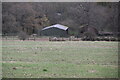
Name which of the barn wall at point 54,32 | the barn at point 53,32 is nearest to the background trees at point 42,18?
the barn at point 53,32

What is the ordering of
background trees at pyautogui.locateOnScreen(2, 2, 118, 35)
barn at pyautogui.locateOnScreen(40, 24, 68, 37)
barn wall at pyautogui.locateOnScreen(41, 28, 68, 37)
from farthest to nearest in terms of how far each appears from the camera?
barn wall at pyautogui.locateOnScreen(41, 28, 68, 37) → barn at pyautogui.locateOnScreen(40, 24, 68, 37) → background trees at pyautogui.locateOnScreen(2, 2, 118, 35)

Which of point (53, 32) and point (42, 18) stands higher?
point (42, 18)

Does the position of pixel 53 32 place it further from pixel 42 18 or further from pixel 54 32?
pixel 42 18

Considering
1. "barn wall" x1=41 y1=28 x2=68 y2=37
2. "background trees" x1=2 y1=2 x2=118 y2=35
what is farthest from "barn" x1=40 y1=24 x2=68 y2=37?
"background trees" x1=2 y1=2 x2=118 y2=35

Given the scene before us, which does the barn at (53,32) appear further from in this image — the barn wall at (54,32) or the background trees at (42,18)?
the background trees at (42,18)

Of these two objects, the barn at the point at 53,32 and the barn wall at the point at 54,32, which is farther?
the barn wall at the point at 54,32

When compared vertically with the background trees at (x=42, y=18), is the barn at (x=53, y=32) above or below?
below

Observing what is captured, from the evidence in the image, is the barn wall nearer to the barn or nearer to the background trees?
the barn

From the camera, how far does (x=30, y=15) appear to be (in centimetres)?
4088

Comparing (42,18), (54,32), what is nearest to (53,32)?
(54,32)

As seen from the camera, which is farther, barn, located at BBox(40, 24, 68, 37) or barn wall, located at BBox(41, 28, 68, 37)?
barn wall, located at BBox(41, 28, 68, 37)

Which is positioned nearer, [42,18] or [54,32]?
[42,18]

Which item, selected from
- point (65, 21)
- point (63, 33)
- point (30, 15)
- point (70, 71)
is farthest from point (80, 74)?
point (30, 15)

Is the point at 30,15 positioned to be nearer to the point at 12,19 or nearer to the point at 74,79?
the point at 12,19
